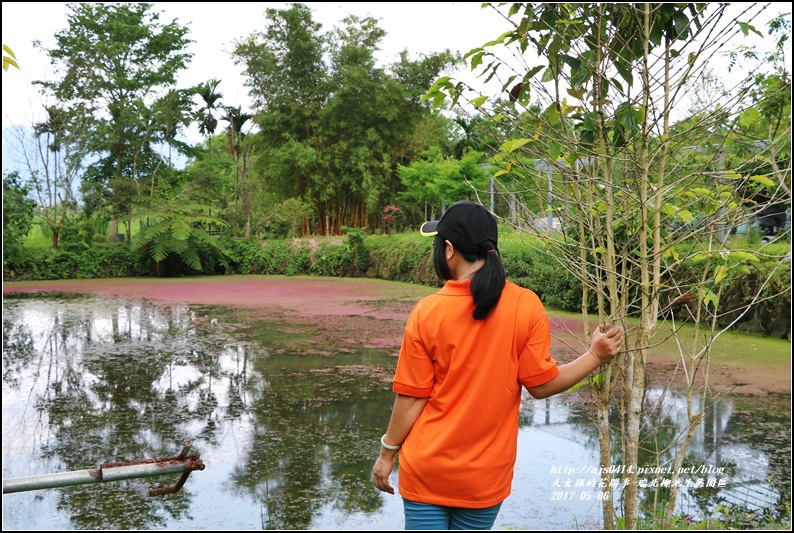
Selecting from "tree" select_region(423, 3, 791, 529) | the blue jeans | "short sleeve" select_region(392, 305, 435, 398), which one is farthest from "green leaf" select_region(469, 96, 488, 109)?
the blue jeans

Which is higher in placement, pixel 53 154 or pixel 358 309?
pixel 53 154

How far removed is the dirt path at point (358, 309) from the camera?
5.67 meters

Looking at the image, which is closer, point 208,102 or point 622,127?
point 622,127

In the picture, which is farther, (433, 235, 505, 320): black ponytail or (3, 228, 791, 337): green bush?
(3, 228, 791, 337): green bush

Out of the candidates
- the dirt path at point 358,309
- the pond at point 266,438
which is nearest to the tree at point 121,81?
the dirt path at point 358,309

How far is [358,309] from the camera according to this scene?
10445mm

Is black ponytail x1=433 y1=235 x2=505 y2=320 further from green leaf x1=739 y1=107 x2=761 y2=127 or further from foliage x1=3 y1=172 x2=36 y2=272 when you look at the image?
foliage x1=3 y1=172 x2=36 y2=272

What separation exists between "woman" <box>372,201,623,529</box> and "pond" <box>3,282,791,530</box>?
110 centimetres

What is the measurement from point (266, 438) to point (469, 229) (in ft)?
10.1

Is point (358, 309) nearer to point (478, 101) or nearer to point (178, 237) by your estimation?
point (178, 237)

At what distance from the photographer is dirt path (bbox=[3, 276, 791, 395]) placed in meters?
5.67

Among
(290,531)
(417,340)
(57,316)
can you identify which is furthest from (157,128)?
(417,340)

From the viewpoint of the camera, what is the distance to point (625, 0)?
1.82 meters

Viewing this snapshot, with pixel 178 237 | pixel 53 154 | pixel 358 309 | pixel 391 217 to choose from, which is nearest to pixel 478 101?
pixel 358 309
